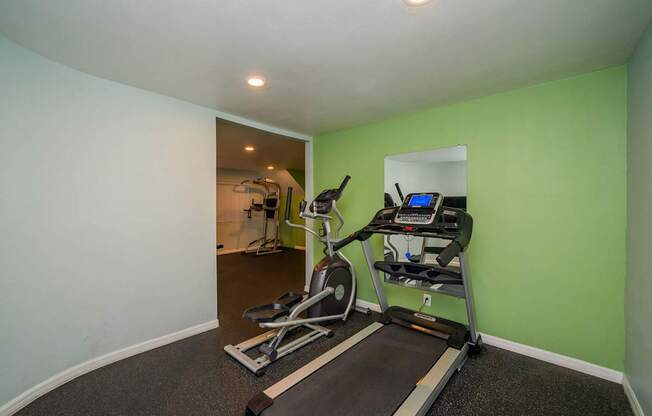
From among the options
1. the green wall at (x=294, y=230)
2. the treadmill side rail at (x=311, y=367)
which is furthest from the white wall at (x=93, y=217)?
the green wall at (x=294, y=230)

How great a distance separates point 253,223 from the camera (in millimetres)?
7754

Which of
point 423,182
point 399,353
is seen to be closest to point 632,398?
point 399,353

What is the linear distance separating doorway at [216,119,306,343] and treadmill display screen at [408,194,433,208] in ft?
6.45

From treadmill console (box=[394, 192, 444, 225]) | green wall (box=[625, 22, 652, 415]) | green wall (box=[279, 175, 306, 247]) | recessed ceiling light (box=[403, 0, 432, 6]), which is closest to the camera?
recessed ceiling light (box=[403, 0, 432, 6])

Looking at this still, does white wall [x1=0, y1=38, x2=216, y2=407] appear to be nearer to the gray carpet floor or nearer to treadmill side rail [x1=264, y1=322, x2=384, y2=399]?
the gray carpet floor

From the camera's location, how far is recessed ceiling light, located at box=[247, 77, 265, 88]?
79.6 inches

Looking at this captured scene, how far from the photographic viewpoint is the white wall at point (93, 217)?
5.39ft

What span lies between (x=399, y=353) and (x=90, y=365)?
236 centimetres

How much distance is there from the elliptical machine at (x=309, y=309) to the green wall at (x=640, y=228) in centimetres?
204

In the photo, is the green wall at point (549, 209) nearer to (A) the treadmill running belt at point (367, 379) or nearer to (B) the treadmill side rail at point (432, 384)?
(B) the treadmill side rail at point (432, 384)

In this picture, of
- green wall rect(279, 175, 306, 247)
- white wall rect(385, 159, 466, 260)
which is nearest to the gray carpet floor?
white wall rect(385, 159, 466, 260)

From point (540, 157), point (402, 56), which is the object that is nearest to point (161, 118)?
point (402, 56)

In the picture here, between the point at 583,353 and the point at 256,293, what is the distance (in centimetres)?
344

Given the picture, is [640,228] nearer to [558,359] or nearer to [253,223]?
[558,359]
